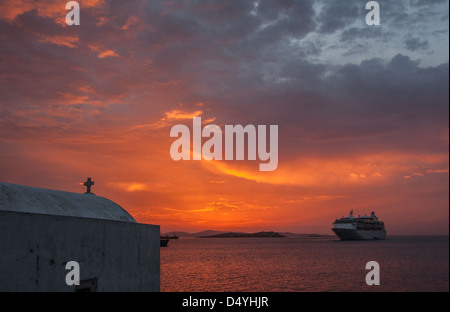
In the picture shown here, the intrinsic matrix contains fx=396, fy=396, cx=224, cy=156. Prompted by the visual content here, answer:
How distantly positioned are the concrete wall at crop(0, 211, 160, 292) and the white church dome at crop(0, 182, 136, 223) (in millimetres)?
1761

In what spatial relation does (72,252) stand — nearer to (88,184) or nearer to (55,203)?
(55,203)

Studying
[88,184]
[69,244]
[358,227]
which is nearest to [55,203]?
[69,244]

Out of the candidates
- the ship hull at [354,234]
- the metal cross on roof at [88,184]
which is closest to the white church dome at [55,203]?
the metal cross on roof at [88,184]

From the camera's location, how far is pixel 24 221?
8984mm

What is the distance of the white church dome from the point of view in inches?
435

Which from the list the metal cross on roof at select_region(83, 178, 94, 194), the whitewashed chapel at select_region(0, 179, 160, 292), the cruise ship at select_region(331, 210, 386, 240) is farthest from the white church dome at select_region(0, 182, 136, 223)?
the cruise ship at select_region(331, 210, 386, 240)

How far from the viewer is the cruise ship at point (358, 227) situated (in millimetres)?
141375

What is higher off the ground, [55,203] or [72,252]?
[55,203]

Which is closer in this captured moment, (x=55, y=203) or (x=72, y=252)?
(x=72, y=252)

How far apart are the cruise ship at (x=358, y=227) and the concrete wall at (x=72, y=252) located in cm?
13590

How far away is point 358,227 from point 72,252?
146 meters

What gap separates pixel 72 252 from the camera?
10.4 meters
